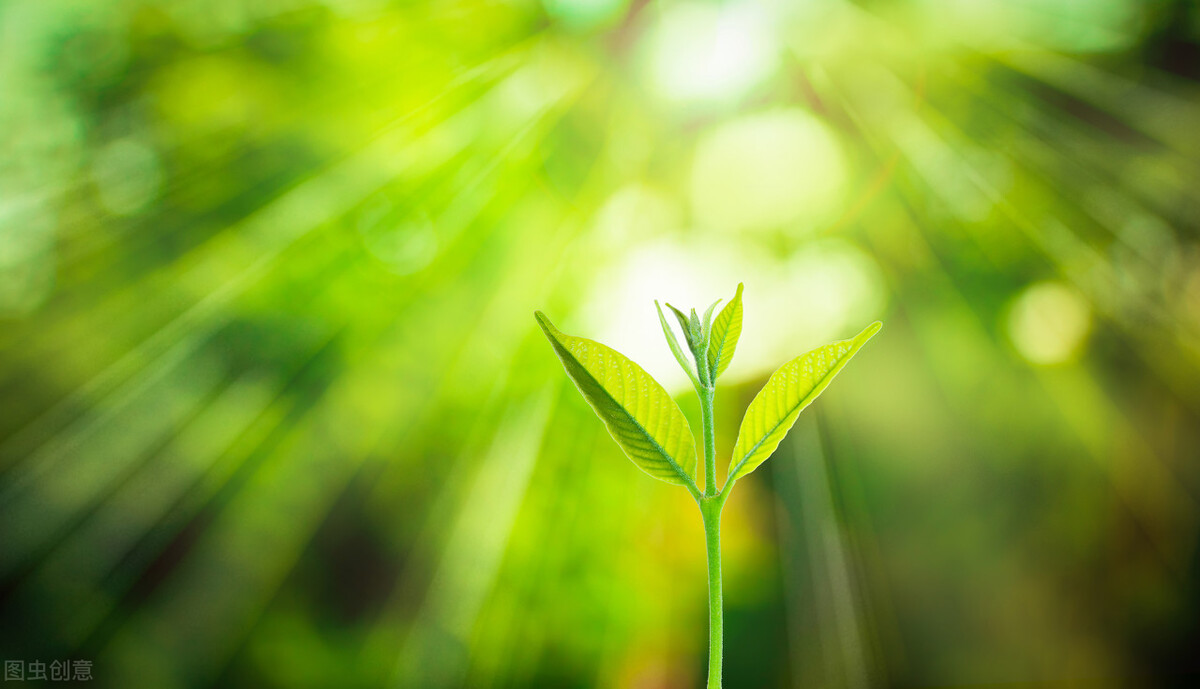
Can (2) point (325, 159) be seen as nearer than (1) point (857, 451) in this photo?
Yes

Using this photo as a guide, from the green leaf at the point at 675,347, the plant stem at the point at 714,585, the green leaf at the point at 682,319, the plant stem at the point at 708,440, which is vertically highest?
the green leaf at the point at 682,319

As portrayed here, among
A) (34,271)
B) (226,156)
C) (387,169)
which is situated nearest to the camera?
(34,271)

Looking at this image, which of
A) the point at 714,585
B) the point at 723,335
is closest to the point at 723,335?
the point at 723,335

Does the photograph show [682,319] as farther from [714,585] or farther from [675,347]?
[714,585]

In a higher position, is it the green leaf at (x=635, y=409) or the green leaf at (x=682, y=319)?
the green leaf at (x=682, y=319)

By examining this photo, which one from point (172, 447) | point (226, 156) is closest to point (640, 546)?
point (172, 447)

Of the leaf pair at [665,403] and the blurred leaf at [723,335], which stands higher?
the blurred leaf at [723,335]

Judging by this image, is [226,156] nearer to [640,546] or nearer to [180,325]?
[180,325]
